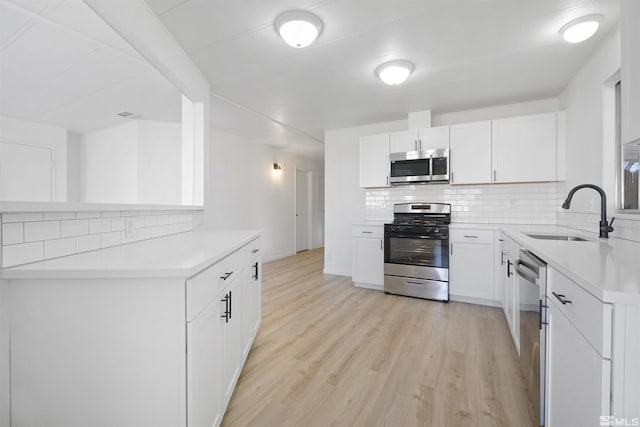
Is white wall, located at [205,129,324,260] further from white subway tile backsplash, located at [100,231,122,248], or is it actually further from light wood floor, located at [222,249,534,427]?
white subway tile backsplash, located at [100,231,122,248]

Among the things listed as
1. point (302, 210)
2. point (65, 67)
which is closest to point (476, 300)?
point (65, 67)

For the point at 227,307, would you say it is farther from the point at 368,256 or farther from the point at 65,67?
the point at 368,256

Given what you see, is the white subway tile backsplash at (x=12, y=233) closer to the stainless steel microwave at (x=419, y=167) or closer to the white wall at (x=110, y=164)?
the white wall at (x=110, y=164)

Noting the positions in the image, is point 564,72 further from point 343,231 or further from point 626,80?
point 343,231

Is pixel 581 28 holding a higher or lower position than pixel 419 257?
higher

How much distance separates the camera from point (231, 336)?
1.48 metres

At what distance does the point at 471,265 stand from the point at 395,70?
2.26 m

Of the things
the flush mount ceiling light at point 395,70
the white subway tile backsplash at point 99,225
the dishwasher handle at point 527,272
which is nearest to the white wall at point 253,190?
the white subway tile backsplash at point 99,225

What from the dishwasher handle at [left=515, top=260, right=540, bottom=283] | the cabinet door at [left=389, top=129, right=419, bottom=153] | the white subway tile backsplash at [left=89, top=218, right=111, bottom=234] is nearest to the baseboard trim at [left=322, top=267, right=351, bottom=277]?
the cabinet door at [left=389, top=129, right=419, bottom=153]

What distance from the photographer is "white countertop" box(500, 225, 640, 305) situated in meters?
0.73

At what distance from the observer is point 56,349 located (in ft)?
3.10

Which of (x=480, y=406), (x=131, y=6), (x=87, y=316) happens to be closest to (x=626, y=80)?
(x=480, y=406)

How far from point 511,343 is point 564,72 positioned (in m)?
2.58

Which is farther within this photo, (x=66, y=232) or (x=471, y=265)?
(x=471, y=265)
